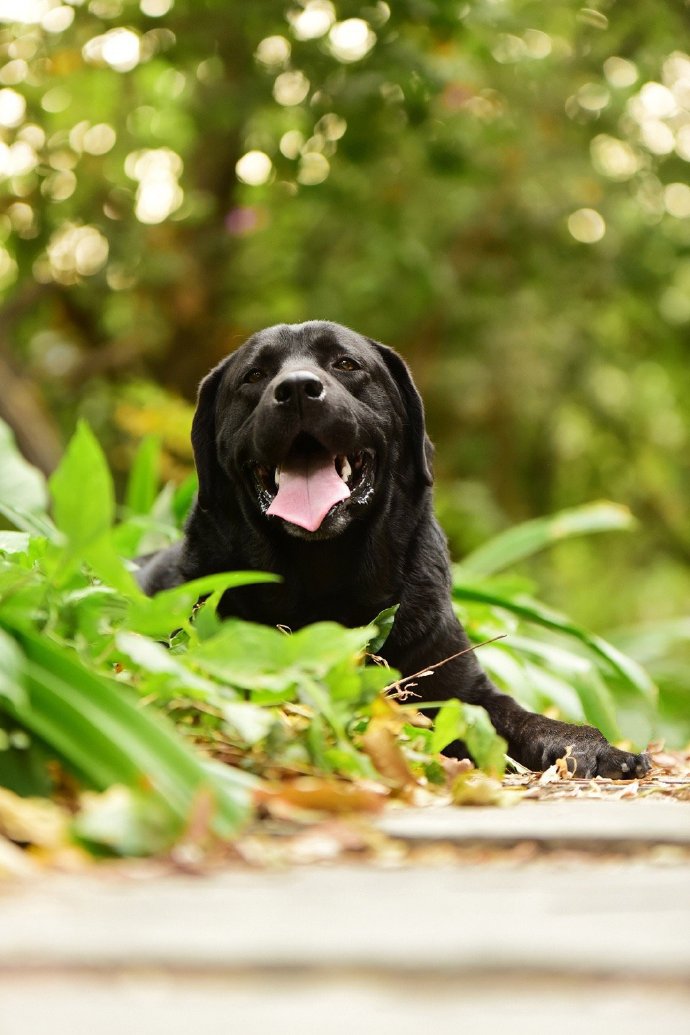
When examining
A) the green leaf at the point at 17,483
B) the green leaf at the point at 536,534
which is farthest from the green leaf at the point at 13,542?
the green leaf at the point at 536,534

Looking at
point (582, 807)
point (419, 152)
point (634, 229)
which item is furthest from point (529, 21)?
point (582, 807)

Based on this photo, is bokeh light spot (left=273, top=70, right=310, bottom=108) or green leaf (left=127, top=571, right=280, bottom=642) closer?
green leaf (left=127, top=571, right=280, bottom=642)

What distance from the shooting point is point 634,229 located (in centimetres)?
896

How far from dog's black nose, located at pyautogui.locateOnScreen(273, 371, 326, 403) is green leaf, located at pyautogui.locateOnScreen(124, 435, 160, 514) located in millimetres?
1942

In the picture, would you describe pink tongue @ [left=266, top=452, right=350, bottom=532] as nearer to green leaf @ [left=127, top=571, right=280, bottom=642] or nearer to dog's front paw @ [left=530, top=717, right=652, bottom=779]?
dog's front paw @ [left=530, top=717, right=652, bottom=779]

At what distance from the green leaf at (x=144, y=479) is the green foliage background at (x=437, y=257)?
1668mm

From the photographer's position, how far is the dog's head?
3240 millimetres

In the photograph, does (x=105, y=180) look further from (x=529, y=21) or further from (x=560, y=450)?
(x=560, y=450)

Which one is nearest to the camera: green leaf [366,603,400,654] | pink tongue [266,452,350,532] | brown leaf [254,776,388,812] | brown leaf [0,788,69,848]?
brown leaf [0,788,69,848]

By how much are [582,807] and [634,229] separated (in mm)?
7548

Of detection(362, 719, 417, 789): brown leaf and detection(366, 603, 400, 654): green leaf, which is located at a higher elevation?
detection(366, 603, 400, 654): green leaf

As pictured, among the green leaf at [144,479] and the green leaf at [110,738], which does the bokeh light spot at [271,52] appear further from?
the green leaf at [110,738]

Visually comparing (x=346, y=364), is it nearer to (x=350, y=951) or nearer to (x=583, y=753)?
(x=583, y=753)

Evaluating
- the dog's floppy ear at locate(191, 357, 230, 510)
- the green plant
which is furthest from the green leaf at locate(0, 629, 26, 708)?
the dog's floppy ear at locate(191, 357, 230, 510)
